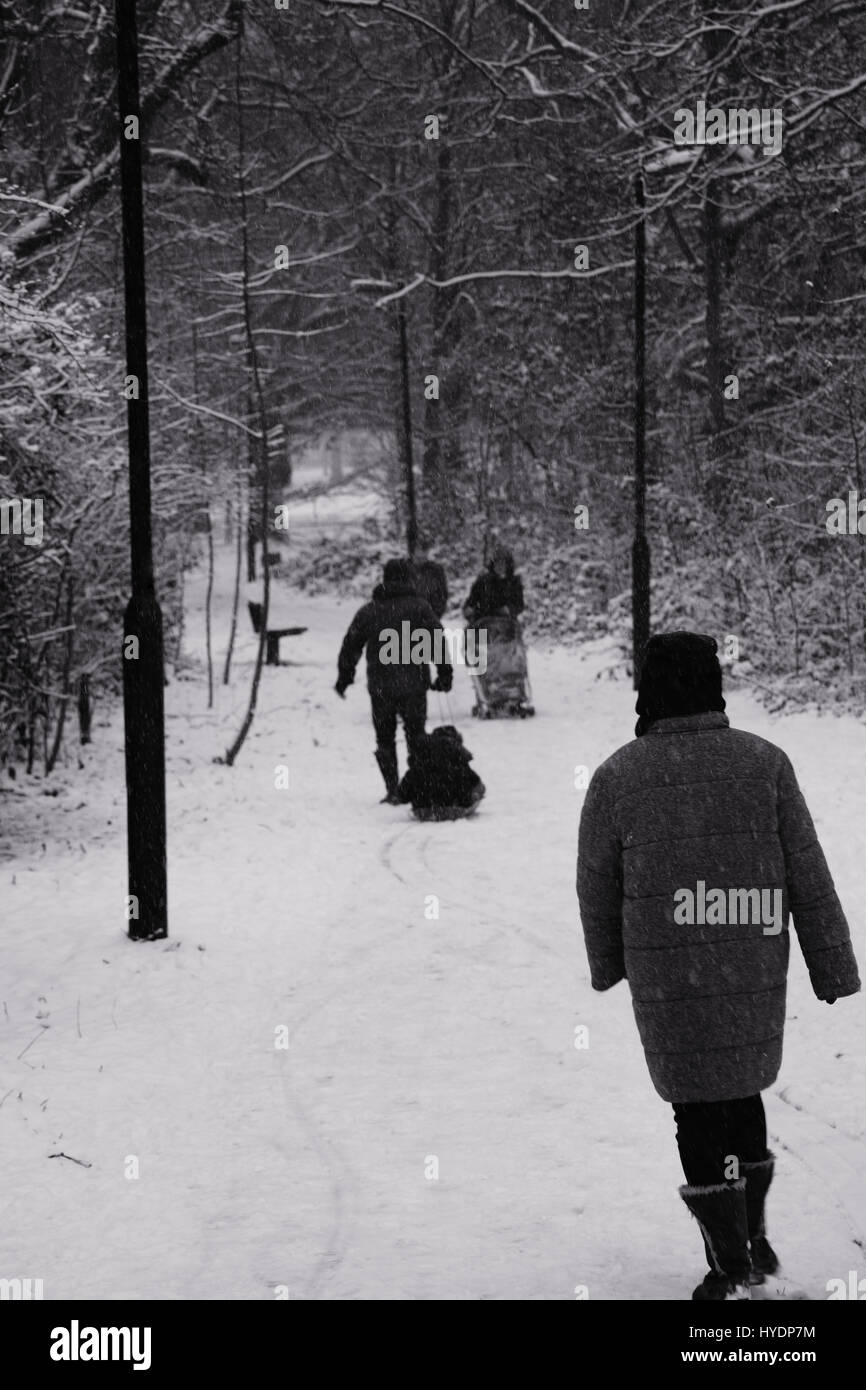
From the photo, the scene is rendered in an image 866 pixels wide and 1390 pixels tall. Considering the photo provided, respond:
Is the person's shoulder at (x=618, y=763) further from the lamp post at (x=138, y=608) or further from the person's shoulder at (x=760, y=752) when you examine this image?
the lamp post at (x=138, y=608)

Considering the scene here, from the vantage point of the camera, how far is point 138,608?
26.1 ft

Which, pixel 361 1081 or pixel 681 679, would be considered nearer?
pixel 681 679

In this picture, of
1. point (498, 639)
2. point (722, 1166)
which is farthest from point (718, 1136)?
point (498, 639)

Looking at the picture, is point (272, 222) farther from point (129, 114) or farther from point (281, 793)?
point (129, 114)

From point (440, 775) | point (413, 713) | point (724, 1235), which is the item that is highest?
point (413, 713)

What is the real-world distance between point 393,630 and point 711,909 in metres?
8.98

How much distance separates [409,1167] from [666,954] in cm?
196

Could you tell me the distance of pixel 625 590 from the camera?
25734 mm

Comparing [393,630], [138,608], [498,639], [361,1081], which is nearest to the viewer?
[361,1081]

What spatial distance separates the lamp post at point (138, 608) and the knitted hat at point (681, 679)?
4.46m

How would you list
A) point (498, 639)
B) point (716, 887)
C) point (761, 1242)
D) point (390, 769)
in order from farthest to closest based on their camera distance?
1. point (498, 639)
2. point (390, 769)
3. point (761, 1242)
4. point (716, 887)

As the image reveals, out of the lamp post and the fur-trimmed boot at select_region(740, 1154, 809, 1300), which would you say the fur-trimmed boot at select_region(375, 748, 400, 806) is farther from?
the fur-trimmed boot at select_region(740, 1154, 809, 1300)

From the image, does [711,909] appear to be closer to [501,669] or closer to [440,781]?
[440,781]

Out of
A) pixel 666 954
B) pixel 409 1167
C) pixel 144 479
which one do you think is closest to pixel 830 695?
pixel 144 479
